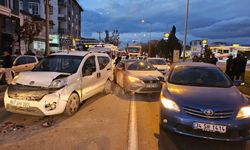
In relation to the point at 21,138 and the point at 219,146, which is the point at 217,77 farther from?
the point at 21,138

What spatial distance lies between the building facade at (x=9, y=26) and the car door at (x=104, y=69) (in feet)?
59.0

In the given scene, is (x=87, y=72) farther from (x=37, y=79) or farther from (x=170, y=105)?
(x=170, y=105)

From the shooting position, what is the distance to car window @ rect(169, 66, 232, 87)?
600 cm

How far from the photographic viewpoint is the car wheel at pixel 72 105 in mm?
6623

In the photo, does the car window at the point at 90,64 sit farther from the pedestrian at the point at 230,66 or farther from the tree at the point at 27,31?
the tree at the point at 27,31

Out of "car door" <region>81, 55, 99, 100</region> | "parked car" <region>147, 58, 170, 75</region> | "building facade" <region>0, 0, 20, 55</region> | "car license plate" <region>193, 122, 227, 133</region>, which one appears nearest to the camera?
"car license plate" <region>193, 122, 227, 133</region>

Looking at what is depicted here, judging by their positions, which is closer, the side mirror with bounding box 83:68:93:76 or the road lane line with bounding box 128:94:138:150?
the road lane line with bounding box 128:94:138:150

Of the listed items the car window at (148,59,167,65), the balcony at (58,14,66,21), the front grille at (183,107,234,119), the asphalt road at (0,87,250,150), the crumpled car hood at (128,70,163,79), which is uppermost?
the balcony at (58,14,66,21)

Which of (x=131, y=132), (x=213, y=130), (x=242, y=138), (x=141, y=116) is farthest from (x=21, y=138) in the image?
(x=242, y=138)

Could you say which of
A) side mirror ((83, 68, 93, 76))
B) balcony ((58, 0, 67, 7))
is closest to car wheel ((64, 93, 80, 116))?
side mirror ((83, 68, 93, 76))

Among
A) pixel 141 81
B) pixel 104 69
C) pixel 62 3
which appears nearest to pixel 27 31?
pixel 104 69

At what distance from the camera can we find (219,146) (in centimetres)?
488

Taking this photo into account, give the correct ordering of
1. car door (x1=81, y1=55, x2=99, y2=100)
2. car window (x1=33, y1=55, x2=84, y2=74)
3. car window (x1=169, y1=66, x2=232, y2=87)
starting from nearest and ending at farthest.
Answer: car window (x1=169, y1=66, x2=232, y2=87) → car window (x1=33, y1=55, x2=84, y2=74) → car door (x1=81, y1=55, x2=99, y2=100)

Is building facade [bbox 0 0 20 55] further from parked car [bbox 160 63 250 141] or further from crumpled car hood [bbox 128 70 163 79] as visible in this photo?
parked car [bbox 160 63 250 141]
